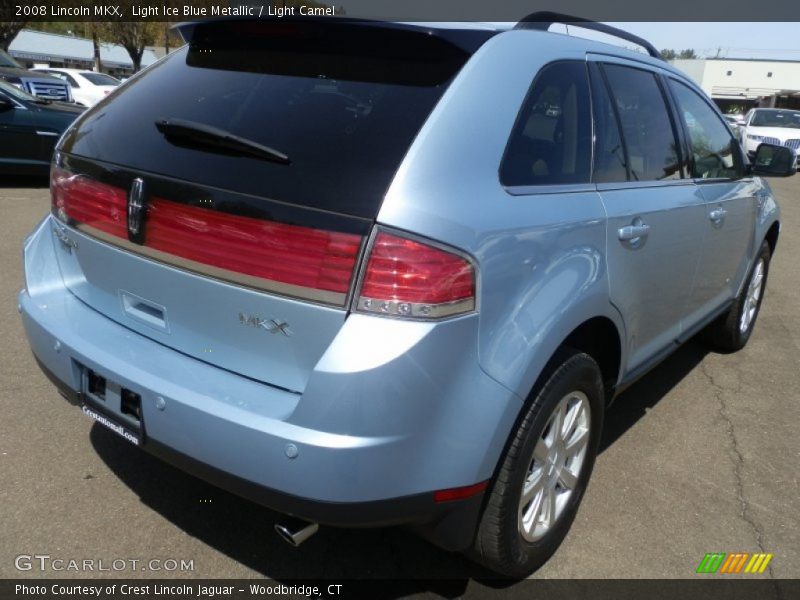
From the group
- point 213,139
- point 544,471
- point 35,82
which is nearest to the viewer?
point 213,139

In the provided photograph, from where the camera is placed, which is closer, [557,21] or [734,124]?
[557,21]

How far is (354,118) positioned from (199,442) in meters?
0.99

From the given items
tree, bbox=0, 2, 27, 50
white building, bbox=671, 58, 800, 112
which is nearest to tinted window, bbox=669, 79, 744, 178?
tree, bbox=0, 2, 27, 50

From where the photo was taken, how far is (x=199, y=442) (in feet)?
6.39

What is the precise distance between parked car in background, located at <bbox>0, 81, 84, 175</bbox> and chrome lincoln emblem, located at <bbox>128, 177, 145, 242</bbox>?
304 inches

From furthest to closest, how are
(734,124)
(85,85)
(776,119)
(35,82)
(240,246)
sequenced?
(734,124) < (776,119) < (85,85) < (35,82) < (240,246)

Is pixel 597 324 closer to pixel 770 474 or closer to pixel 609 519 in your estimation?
pixel 609 519

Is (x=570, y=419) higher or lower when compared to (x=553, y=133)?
lower

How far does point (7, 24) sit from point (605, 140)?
118 ft

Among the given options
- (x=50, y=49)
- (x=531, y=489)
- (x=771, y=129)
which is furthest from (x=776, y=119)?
(x=50, y=49)

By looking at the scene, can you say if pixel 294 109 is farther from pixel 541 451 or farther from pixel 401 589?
pixel 401 589

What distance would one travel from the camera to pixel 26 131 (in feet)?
29.1

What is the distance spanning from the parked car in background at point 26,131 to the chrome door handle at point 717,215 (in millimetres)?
7991

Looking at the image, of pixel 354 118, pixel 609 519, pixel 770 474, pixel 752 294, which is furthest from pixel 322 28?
pixel 752 294
